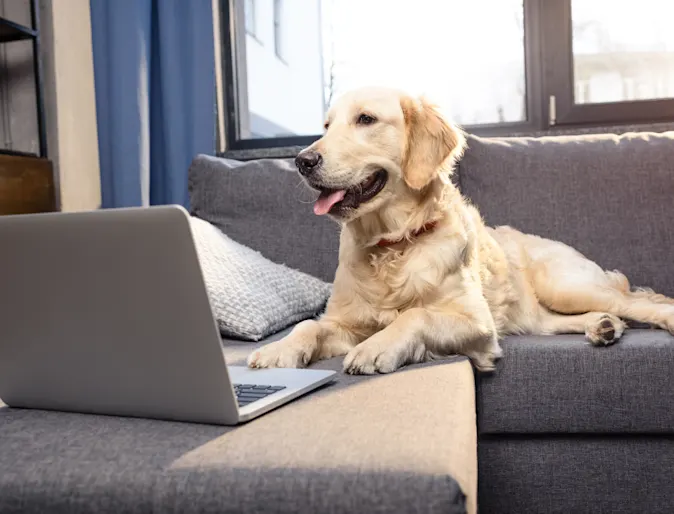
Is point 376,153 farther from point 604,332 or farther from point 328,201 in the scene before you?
Result: point 604,332

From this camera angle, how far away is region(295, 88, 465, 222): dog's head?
1.64 meters

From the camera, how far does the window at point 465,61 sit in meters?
3.07

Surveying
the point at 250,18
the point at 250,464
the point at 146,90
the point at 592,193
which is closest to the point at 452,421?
the point at 250,464

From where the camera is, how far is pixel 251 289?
74.9 inches

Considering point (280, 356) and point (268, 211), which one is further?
point (268, 211)

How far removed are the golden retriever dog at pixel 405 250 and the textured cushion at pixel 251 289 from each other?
0.68 feet

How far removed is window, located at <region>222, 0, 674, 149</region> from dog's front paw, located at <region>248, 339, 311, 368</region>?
5.64 ft

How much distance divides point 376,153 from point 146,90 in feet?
5.88

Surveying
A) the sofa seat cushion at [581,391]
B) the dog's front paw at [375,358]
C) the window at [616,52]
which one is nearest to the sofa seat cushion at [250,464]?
the dog's front paw at [375,358]

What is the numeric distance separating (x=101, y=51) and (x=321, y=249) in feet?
5.23

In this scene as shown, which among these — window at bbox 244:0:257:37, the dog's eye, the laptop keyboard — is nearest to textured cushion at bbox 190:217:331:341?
the dog's eye

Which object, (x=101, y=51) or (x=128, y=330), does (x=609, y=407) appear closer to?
(x=128, y=330)

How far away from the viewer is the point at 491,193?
233 centimetres

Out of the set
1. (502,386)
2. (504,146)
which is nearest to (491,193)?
(504,146)
